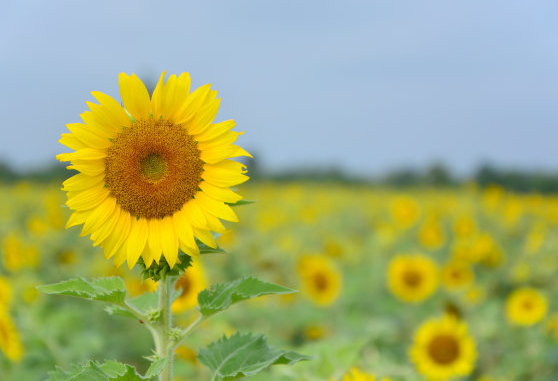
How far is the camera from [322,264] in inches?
184

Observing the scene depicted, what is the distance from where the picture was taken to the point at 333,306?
4746 millimetres

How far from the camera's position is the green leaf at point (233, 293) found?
3.59ft

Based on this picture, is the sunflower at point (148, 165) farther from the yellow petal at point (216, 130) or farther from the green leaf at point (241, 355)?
the green leaf at point (241, 355)

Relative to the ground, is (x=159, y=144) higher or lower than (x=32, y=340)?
higher

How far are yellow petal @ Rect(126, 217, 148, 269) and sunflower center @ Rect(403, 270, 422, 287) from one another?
3792 mm

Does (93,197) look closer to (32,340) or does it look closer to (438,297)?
(32,340)

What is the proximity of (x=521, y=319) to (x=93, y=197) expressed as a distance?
4.05 metres

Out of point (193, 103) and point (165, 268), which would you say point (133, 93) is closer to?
point (193, 103)

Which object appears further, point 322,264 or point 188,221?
point 322,264

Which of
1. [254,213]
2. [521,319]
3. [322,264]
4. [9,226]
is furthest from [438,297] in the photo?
[9,226]

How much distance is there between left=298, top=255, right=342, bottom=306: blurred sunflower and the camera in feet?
14.9

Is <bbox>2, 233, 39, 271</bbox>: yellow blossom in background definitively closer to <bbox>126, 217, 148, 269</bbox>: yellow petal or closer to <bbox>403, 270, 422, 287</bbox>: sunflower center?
<bbox>403, 270, 422, 287</bbox>: sunflower center

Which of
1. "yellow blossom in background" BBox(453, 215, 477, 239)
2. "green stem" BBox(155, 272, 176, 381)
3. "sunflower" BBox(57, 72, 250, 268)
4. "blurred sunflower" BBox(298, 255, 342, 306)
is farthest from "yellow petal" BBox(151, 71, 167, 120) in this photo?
"yellow blossom in background" BBox(453, 215, 477, 239)

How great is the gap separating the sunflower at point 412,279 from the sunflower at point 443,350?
1.28m
